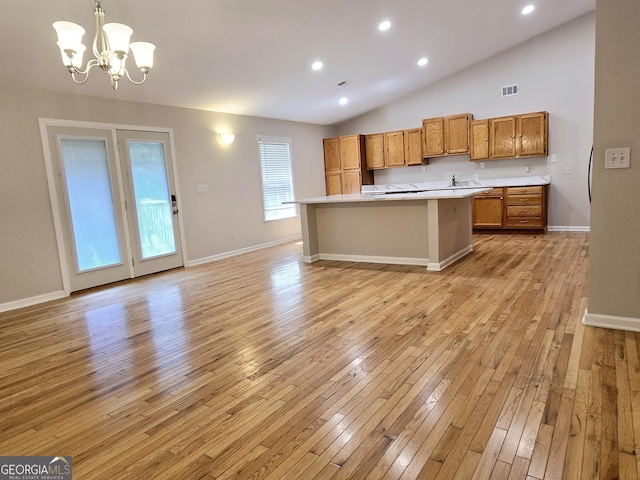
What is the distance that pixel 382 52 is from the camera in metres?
5.96

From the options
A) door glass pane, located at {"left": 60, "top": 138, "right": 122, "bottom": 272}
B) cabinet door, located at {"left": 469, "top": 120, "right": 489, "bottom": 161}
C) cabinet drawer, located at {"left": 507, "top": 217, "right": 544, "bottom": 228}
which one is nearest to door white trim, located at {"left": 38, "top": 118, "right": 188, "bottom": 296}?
door glass pane, located at {"left": 60, "top": 138, "right": 122, "bottom": 272}

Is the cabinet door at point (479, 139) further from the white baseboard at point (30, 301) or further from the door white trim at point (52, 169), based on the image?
the white baseboard at point (30, 301)

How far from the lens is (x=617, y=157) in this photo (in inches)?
102

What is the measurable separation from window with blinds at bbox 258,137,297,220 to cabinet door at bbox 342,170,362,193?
1356mm

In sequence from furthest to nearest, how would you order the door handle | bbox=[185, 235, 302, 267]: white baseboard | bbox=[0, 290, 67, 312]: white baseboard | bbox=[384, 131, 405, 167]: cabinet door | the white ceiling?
bbox=[384, 131, 405, 167]: cabinet door
bbox=[185, 235, 302, 267]: white baseboard
the door handle
bbox=[0, 290, 67, 312]: white baseboard
the white ceiling

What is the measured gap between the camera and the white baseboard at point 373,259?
5.14 meters

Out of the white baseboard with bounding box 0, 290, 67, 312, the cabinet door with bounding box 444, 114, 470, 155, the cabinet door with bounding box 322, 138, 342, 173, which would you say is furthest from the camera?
the cabinet door with bounding box 322, 138, 342, 173

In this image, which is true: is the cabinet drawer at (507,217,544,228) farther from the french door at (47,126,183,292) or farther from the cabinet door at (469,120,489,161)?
the french door at (47,126,183,292)

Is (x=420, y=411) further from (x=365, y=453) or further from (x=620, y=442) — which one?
(x=620, y=442)

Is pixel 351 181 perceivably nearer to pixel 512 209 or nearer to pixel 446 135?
pixel 446 135

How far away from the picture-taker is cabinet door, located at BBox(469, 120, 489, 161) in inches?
284

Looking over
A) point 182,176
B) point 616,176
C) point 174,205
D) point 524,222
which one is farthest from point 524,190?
point 174,205

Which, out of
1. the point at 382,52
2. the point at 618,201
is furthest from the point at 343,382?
the point at 382,52

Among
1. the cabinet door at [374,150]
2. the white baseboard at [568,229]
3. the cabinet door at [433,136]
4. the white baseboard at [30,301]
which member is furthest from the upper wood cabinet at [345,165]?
the white baseboard at [30,301]
